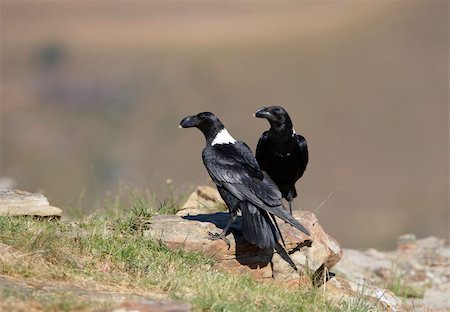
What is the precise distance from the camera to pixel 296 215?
308 inches

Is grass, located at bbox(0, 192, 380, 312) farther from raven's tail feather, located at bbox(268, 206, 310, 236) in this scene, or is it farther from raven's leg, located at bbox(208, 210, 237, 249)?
raven's tail feather, located at bbox(268, 206, 310, 236)

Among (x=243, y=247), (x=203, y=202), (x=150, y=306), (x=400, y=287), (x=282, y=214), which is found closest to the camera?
(x=150, y=306)

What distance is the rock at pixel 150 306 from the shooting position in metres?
5.04

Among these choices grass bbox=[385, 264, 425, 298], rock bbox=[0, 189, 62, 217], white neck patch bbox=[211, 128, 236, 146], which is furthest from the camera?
grass bbox=[385, 264, 425, 298]

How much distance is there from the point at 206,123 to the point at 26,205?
1.72 meters

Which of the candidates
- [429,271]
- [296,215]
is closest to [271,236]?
[296,215]

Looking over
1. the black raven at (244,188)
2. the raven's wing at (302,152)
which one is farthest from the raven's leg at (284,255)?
the raven's wing at (302,152)

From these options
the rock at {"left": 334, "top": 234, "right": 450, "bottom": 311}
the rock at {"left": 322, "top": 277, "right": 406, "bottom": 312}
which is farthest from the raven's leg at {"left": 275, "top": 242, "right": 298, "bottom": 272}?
the rock at {"left": 334, "top": 234, "right": 450, "bottom": 311}

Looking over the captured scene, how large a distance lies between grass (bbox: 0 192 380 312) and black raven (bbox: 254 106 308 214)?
1296 mm

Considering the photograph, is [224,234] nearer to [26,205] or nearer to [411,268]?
[26,205]

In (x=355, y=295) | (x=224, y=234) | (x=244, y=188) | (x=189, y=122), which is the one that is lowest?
(x=355, y=295)

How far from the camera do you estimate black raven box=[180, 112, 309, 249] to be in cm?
693

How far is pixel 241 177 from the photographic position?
715 cm

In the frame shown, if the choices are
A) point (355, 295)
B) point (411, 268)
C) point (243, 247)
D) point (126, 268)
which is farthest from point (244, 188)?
point (411, 268)
